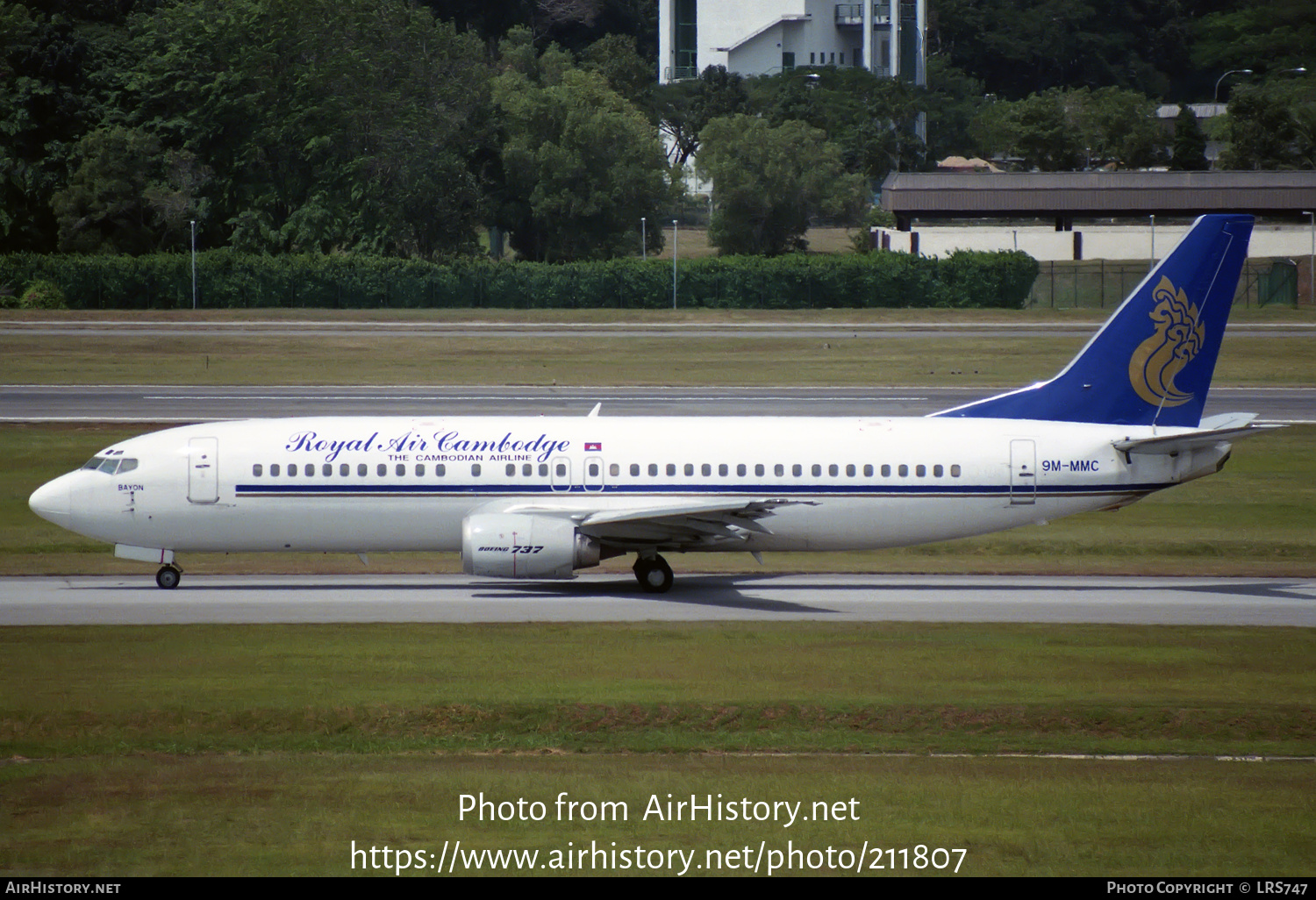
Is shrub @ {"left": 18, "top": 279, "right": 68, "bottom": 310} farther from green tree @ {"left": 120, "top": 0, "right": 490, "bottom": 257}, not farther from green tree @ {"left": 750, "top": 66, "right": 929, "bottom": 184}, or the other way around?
green tree @ {"left": 750, "top": 66, "right": 929, "bottom": 184}

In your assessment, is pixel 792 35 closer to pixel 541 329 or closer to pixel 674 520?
pixel 541 329

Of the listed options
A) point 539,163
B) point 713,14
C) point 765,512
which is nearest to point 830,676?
point 765,512

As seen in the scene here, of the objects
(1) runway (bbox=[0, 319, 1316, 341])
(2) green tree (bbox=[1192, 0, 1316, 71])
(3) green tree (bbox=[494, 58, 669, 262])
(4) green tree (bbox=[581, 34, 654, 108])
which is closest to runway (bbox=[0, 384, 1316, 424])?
(1) runway (bbox=[0, 319, 1316, 341])

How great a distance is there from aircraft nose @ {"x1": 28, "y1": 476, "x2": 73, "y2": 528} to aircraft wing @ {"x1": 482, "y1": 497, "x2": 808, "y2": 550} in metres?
9.68

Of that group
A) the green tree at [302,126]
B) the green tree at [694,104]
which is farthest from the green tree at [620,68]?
the green tree at [302,126]

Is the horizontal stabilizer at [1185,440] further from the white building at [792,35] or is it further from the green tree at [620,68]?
the white building at [792,35]

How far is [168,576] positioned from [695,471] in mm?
11917

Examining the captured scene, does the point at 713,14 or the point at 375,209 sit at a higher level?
the point at 713,14

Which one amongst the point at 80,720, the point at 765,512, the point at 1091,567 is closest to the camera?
the point at 80,720

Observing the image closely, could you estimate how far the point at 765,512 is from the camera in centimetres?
3278

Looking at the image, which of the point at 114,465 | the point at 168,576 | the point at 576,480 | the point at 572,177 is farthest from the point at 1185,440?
the point at 572,177

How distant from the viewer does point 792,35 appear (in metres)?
196
